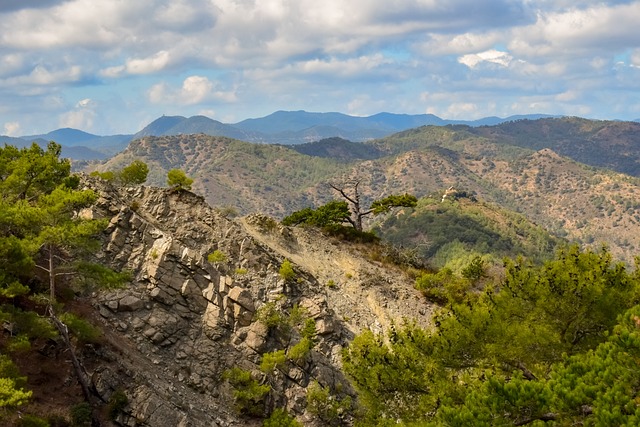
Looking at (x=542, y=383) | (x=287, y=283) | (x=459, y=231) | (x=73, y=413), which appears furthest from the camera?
(x=459, y=231)

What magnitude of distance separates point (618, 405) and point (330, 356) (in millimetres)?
20808

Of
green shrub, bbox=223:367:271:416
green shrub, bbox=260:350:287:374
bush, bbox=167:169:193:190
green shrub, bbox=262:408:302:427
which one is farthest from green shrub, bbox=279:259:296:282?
green shrub, bbox=262:408:302:427

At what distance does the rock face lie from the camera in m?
24.3

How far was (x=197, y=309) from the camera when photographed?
1144 inches

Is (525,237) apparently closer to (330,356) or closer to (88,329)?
(330,356)

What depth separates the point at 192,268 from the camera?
30.0 meters

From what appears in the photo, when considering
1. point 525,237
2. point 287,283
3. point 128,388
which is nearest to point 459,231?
point 525,237

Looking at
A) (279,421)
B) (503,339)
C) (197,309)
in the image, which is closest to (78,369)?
(197,309)

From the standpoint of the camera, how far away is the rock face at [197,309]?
79.8 feet

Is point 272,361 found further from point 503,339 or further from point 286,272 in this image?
point 503,339

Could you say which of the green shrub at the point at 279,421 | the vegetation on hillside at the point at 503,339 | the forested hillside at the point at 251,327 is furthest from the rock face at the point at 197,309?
the vegetation on hillside at the point at 503,339

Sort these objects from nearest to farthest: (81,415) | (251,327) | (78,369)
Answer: (81,415) → (78,369) → (251,327)

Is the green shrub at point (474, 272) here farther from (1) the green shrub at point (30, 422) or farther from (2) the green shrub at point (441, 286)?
(1) the green shrub at point (30, 422)

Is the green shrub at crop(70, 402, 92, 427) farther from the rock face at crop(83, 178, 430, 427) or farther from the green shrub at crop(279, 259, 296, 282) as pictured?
the green shrub at crop(279, 259, 296, 282)
